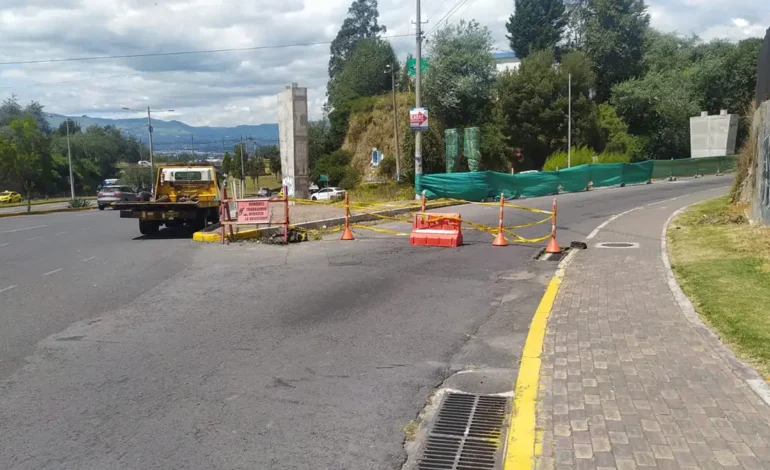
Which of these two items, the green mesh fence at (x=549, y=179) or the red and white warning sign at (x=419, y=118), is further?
the green mesh fence at (x=549, y=179)

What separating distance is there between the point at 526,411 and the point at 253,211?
38.2 ft

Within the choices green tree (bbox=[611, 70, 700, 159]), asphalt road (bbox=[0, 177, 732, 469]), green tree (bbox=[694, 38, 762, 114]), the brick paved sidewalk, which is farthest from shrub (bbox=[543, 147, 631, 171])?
the brick paved sidewalk

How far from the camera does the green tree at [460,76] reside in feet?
183

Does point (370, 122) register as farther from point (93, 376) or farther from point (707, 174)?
point (93, 376)

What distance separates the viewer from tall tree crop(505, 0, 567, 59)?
72.6 m

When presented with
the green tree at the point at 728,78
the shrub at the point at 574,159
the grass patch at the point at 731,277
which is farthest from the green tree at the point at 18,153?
the green tree at the point at 728,78

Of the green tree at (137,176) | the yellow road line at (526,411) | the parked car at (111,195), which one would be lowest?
the yellow road line at (526,411)

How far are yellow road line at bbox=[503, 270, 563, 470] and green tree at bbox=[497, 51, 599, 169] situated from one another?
50.4 m

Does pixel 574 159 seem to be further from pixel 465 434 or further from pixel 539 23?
pixel 465 434

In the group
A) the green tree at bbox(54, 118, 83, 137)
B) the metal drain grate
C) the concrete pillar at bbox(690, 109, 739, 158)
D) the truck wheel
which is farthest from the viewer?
the green tree at bbox(54, 118, 83, 137)

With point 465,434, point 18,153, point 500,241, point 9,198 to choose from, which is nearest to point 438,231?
point 500,241

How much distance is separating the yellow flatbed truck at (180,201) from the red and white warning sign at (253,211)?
1907mm

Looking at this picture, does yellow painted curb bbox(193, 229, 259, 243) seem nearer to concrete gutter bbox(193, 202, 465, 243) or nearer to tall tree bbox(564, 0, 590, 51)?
concrete gutter bbox(193, 202, 465, 243)

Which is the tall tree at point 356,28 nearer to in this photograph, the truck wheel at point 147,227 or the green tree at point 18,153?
the green tree at point 18,153
